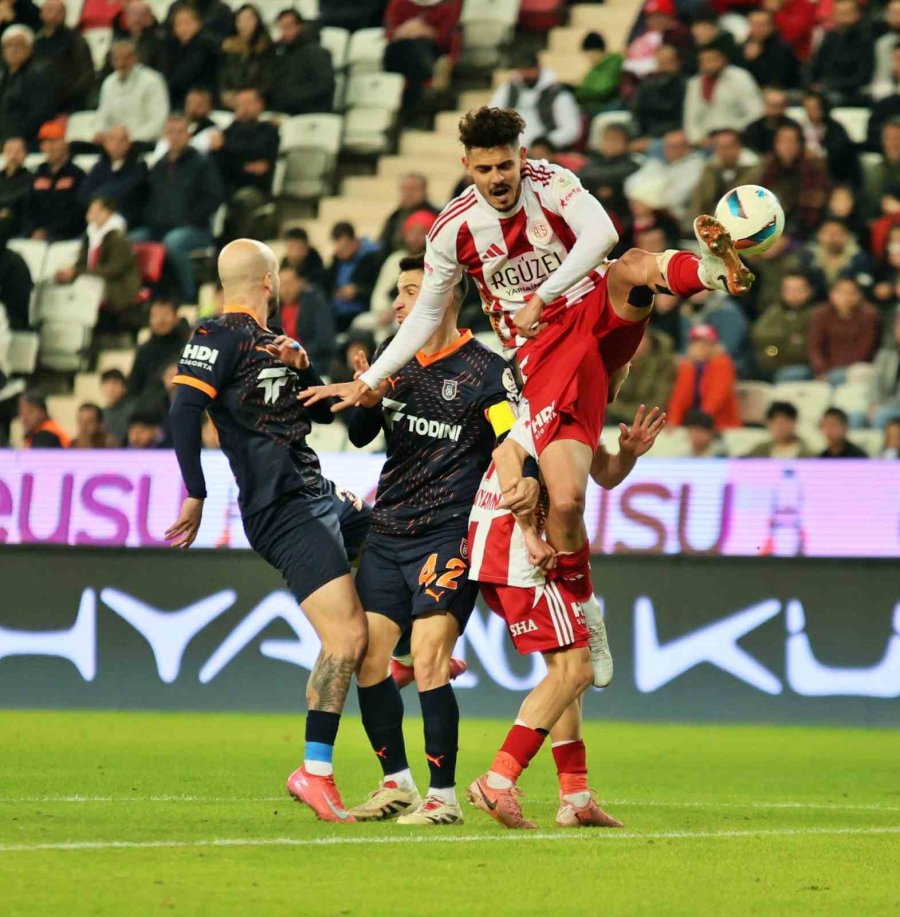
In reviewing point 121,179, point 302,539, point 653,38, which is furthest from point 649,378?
point 302,539

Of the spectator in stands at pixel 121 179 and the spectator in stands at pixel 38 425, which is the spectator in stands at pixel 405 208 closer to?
the spectator in stands at pixel 121 179

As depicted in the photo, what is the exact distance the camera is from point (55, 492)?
12531mm

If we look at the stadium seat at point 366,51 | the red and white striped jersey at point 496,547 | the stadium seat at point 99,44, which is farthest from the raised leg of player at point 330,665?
the stadium seat at point 99,44

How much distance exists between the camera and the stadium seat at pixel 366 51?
59.0ft

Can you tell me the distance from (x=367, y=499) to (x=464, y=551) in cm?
509

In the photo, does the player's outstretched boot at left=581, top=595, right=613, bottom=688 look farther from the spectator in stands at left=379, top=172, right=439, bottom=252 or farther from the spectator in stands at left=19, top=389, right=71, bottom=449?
the spectator in stands at left=379, top=172, right=439, bottom=252

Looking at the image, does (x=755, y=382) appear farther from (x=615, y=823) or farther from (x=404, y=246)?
(x=615, y=823)

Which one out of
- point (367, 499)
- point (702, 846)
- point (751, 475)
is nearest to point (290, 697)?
point (367, 499)

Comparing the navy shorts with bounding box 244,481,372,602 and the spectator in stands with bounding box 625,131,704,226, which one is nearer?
the navy shorts with bounding box 244,481,372,602

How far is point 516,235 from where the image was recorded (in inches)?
269

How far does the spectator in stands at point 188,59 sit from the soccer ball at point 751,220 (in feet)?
41.1

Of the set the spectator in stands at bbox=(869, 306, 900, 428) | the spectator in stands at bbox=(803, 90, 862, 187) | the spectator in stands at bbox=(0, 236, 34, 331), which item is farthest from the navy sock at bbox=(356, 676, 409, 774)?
the spectator in stands at bbox=(0, 236, 34, 331)

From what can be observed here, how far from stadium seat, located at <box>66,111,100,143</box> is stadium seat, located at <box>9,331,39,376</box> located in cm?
257

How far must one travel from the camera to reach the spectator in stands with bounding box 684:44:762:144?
50.2 ft
